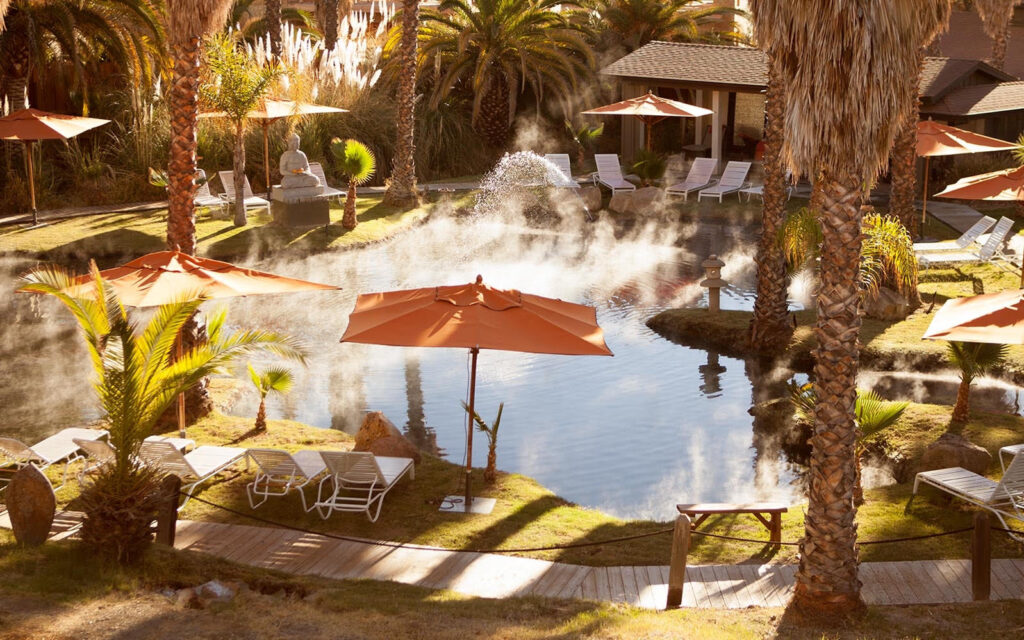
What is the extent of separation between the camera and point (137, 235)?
77.4 feet

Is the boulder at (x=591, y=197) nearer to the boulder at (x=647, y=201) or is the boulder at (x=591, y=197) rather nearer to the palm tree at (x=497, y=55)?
the boulder at (x=647, y=201)

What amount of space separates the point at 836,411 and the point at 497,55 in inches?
1062

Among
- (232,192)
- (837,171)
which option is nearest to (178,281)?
(837,171)

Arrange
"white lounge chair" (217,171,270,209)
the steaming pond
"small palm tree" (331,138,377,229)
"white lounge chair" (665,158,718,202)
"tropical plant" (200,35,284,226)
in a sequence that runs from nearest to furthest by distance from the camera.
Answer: the steaming pond < "tropical plant" (200,35,284,226) < "small palm tree" (331,138,377,229) < "white lounge chair" (217,171,270,209) < "white lounge chair" (665,158,718,202)

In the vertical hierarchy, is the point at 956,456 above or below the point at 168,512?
below

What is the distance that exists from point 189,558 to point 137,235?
1558 centimetres

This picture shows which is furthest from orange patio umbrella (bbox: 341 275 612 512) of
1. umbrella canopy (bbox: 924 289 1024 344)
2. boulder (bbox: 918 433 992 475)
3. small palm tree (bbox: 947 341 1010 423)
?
small palm tree (bbox: 947 341 1010 423)

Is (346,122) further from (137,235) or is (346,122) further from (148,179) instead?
(137,235)

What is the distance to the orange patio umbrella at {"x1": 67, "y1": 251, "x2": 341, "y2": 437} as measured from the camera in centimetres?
1170

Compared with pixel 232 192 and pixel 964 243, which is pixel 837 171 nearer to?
pixel 964 243

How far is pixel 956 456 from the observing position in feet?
39.8

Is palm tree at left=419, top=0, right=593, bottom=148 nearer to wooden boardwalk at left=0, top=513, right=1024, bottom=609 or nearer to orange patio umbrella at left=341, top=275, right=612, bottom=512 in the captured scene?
orange patio umbrella at left=341, top=275, right=612, bottom=512

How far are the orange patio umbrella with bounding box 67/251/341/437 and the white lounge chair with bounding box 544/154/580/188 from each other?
17.9 m

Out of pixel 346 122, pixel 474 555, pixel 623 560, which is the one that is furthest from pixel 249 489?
pixel 346 122
